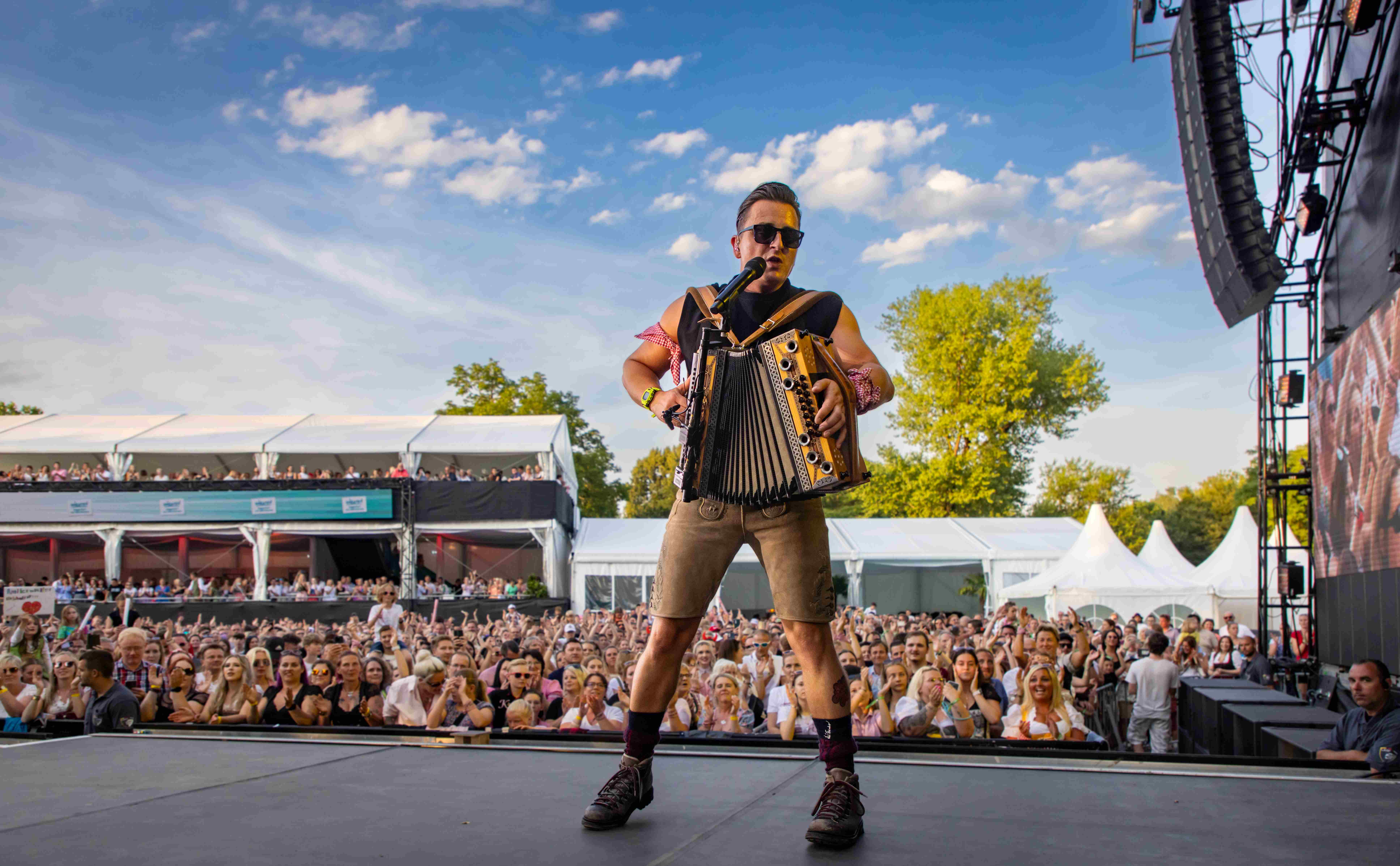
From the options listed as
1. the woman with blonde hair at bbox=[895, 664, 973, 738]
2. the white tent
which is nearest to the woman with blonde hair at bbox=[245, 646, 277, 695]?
the woman with blonde hair at bbox=[895, 664, 973, 738]

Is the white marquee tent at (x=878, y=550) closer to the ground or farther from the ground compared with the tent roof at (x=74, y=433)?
closer to the ground

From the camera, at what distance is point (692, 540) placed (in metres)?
2.54

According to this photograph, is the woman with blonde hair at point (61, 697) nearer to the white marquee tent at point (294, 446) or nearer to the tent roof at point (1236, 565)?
the tent roof at point (1236, 565)

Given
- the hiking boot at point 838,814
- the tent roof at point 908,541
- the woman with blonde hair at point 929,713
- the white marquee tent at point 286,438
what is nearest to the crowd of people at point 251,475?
the white marquee tent at point 286,438

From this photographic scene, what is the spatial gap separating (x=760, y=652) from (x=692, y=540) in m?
6.08

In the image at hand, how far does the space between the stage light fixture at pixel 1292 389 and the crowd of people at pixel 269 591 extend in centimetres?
1671

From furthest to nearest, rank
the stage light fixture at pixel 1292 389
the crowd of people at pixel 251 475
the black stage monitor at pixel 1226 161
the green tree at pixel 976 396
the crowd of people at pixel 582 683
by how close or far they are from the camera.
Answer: the green tree at pixel 976 396 < the crowd of people at pixel 251 475 < the stage light fixture at pixel 1292 389 < the black stage monitor at pixel 1226 161 < the crowd of people at pixel 582 683

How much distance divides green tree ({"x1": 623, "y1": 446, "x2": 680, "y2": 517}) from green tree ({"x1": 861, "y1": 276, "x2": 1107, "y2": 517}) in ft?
71.4

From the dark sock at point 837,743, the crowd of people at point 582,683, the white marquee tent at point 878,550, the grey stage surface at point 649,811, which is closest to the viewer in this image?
the grey stage surface at point 649,811

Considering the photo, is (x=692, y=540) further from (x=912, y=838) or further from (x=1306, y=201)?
(x=1306, y=201)

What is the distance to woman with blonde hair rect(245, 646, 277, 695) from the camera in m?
6.98

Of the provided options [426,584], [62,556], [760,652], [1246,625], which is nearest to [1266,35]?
[760,652]

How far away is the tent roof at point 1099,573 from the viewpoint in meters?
18.1

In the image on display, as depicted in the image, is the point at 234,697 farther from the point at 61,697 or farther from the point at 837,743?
the point at 837,743
